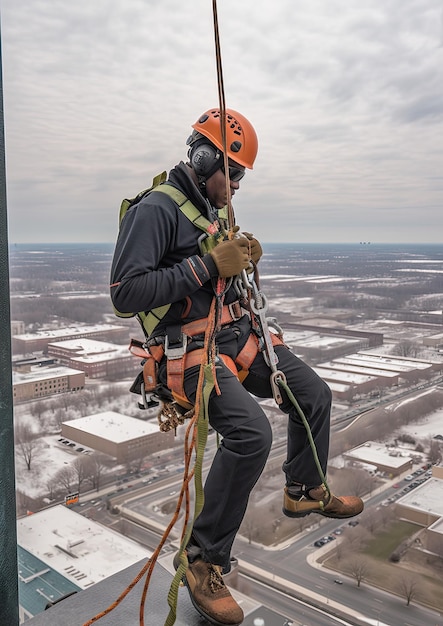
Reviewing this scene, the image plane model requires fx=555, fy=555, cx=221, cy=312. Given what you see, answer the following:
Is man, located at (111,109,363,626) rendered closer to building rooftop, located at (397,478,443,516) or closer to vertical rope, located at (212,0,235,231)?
vertical rope, located at (212,0,235,231)

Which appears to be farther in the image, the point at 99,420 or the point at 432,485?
the point at 99,420

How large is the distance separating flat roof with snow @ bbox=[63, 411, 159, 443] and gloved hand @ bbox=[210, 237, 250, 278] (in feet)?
23.7

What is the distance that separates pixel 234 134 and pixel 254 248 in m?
0.29

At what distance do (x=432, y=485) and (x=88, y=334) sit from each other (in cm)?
632

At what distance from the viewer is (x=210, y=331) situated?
1.34 m

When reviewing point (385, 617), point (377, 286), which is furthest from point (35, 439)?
point (377, 286)

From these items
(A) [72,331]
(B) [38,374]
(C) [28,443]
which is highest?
(A) [72,331]

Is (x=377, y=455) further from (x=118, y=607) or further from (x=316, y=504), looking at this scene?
(x=118, y=607)

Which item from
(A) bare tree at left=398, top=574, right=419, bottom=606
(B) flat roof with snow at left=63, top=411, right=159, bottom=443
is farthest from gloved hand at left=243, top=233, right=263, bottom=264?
(B) flat roof with snow at left=63, top=411, right=159, bottom=443

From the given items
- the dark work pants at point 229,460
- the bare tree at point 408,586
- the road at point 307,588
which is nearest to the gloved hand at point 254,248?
the dark work pants at point 229,460

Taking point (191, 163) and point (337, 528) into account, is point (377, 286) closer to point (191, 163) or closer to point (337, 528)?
point (337, 528)

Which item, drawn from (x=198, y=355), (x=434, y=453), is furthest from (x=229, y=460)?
(x=434, y=453)

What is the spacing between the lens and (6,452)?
1.28 metres

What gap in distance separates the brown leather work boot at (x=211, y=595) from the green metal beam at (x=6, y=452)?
Answer: 42 cm
